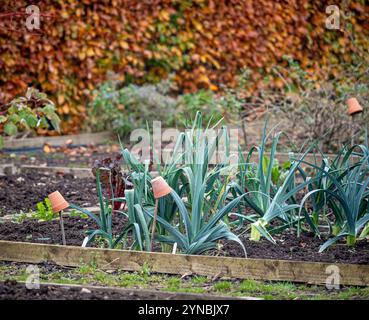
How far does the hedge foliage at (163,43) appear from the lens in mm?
8305

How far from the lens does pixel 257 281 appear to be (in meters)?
3.44

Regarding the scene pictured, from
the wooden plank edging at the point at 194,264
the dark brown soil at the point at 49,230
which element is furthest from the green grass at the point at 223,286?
the dark brown soil at the point at 49,230

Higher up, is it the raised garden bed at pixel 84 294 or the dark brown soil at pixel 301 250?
the raised garden bed at pixel 84 294

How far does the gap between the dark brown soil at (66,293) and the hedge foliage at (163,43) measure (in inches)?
191

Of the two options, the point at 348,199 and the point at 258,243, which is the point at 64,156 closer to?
the point at 258,243

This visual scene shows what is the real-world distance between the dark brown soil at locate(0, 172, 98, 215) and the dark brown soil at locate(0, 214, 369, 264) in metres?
0.65

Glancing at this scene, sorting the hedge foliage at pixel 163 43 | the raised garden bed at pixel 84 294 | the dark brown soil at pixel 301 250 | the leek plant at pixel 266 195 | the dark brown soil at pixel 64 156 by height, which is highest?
the hedge foliage at pixel 163 43

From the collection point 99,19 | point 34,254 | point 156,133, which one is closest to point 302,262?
point 34,254

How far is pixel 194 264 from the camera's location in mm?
3523

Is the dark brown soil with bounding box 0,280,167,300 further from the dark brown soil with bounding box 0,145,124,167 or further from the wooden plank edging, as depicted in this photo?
the dark brown soil with bounding box 0,145,124,167

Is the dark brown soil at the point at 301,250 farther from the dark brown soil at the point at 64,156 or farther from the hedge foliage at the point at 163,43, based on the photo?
the hedge foliage at the point at 163,43

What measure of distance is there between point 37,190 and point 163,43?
4472mm

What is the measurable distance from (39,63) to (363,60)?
378 centimetres

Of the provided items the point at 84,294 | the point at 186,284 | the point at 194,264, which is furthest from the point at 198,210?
the point at 84,294
